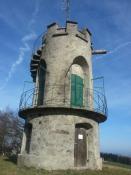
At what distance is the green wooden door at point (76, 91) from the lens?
16.3 meters

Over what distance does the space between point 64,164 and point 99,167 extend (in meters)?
3.04

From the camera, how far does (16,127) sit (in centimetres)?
3556

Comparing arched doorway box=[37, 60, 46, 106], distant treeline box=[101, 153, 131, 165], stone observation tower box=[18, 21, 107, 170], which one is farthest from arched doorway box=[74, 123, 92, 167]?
distant treeline box=[101, 153, 131, 165]

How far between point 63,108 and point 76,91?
2.20 metres

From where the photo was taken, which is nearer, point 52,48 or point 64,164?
point 64,164

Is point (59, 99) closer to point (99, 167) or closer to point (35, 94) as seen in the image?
point (35, 94)

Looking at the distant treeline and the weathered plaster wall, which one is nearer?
the weathered plaster wall

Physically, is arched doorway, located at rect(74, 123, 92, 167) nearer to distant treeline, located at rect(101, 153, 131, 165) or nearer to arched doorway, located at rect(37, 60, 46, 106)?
arched doorway, located at rect(37, 60, 46, 106)

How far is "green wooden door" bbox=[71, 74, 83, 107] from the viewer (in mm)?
16312

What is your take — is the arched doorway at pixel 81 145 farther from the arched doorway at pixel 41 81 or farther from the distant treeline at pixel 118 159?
the distant treeline at pixel 118 159

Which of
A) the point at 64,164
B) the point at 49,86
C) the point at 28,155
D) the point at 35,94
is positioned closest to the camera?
the point at 64,164

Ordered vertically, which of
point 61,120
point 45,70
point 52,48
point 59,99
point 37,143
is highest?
point 52,48

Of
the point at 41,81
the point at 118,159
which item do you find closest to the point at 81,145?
the point at 41,81

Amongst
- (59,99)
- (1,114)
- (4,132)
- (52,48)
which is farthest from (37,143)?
(1,114)
